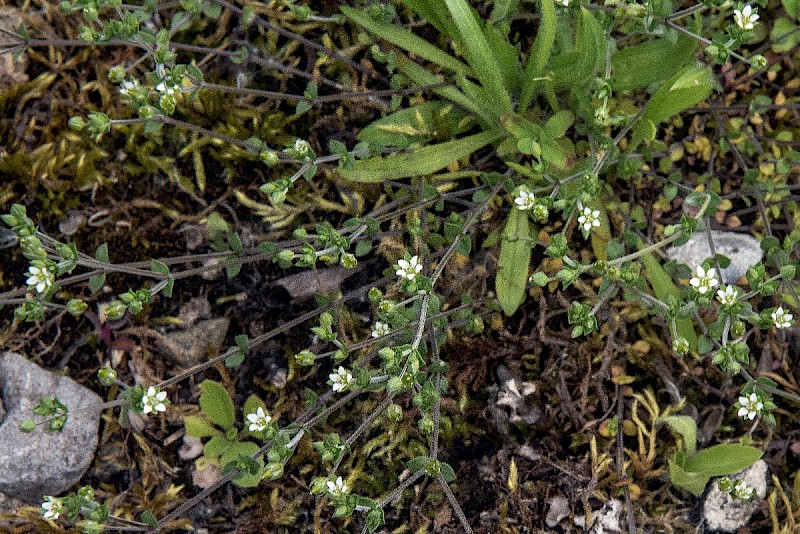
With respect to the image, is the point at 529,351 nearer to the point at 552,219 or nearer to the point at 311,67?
the point at 552,219

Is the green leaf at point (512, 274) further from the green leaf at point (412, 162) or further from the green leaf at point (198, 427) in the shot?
the green leaf at point (198, 427)

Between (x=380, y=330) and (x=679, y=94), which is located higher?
(x=679, y=94)

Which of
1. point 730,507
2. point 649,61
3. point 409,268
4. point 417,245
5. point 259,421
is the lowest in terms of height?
point 730,507

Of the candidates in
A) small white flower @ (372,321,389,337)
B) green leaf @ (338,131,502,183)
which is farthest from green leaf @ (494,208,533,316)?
small white flower @ (372,321,389,337)

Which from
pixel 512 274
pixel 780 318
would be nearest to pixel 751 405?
pixel 780 318

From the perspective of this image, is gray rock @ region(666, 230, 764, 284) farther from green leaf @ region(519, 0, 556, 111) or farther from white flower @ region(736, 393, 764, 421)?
green leaf @ region(519, 0, 556, 111)

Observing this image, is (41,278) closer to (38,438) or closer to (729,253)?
(38,438)
